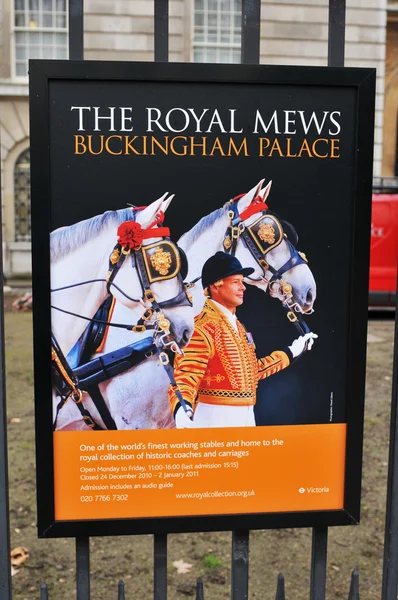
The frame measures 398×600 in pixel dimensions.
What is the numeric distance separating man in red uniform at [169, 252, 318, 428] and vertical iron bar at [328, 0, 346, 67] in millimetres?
693

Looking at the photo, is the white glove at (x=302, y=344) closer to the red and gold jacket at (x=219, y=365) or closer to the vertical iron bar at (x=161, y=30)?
the red and gold jacket at (x=219, y=365)

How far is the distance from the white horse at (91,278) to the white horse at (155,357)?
0.06 meters

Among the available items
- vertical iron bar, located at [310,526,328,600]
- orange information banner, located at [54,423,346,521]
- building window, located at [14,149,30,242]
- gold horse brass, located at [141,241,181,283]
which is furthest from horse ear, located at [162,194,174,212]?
building window, located at [14,149,30,242]

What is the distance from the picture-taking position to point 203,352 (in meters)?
1.88

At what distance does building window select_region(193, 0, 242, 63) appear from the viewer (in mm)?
17312

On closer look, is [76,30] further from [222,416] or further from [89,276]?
[222,416]

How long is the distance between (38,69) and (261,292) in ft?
3.02

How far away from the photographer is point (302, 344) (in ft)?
6.29

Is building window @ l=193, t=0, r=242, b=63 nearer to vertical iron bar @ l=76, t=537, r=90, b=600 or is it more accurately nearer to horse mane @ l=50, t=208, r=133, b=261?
horse mane @ l=50, t=208, r=133, b=261

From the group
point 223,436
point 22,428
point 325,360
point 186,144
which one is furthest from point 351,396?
point 22,428

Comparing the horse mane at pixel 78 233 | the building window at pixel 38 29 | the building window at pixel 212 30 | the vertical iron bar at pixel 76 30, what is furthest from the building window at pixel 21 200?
the horse mane at pixel 78 233

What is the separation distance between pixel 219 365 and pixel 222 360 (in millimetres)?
18

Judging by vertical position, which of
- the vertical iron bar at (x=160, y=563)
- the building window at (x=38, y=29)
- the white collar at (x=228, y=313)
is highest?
the building window at (x=38, y=29)

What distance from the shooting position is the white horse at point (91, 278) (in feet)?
5.92
